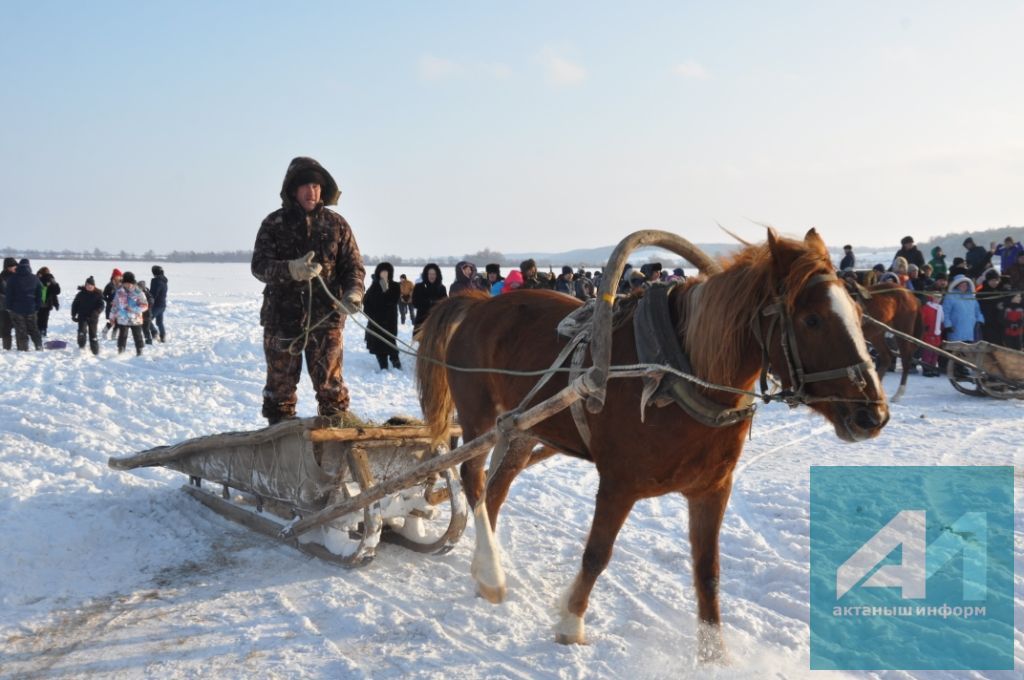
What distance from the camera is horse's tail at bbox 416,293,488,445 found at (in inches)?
213

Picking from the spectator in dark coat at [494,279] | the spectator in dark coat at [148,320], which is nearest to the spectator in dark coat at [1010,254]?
the spectator in dark coat at [494,279]

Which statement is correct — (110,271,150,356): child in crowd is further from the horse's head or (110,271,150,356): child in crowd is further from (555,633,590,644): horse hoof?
the horse's head

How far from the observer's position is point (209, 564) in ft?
15.6

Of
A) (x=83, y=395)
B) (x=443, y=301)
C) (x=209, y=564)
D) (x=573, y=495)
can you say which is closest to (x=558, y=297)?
(x=443, y=301)

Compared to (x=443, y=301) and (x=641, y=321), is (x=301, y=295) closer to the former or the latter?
(x=443, y=301)

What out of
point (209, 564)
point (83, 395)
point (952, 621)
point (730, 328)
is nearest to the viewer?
point (730, 328)

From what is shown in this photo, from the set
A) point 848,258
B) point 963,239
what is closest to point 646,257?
point 963,239

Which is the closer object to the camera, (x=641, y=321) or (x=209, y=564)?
(x=641, y=321)

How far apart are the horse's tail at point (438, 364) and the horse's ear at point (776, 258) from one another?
8.20 feet

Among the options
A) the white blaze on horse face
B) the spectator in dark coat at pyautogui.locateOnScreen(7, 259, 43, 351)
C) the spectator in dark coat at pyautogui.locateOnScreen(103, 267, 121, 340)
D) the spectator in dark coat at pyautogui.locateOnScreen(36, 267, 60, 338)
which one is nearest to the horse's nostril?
the white blaze on horse face

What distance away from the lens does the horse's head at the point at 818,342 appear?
309 centimetres

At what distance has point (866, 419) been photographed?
10.1 feet

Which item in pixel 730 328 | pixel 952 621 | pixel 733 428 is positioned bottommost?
pixel 952 621

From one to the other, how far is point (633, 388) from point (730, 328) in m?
0.54
